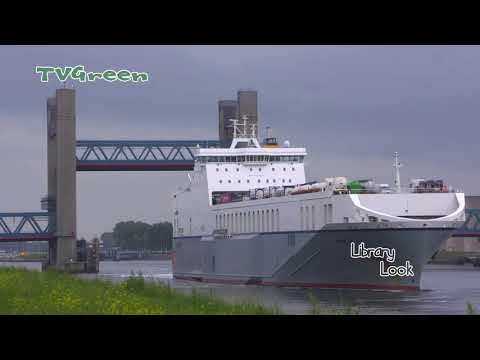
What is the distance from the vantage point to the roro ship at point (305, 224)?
44375 millimetres

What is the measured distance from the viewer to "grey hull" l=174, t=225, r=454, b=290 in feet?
144

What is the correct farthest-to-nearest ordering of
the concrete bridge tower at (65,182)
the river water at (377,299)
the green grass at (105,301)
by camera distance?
the concrete bridge tower at (65,182), the river water at (377,299), the green grass at (105,301)

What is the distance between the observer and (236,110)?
93.6 m

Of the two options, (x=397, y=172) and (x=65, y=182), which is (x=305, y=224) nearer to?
(x=397, y=172)

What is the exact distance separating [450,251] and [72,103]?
209 feet

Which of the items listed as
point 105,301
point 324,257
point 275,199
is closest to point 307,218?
point 324,257

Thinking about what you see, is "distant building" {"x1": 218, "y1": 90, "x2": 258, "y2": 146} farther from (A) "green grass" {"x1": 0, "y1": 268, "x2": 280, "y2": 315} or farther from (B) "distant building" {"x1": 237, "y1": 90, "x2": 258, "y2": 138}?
(A) "green grass" {"x1": 0, "y1": 268, "x2": 280, "y2": 315}

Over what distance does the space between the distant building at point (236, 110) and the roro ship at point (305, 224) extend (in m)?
20.2

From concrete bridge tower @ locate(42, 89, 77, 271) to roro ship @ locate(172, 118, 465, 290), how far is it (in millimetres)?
19177

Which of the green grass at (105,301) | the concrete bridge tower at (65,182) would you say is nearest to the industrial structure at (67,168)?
the concrete bridge tower at (65,182)

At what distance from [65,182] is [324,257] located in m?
42.1

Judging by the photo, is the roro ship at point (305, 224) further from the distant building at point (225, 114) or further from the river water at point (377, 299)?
the distant building at point (225, 114)
